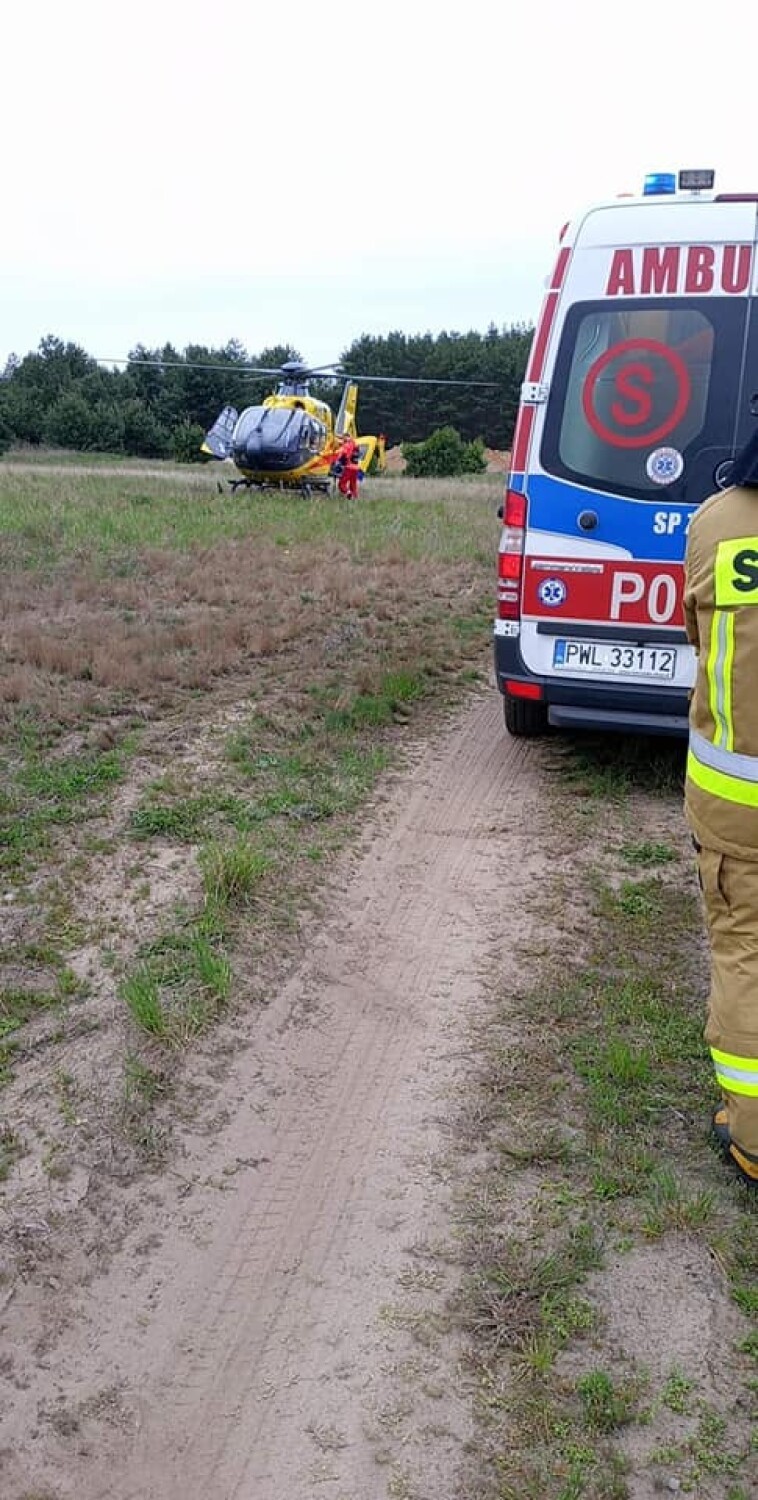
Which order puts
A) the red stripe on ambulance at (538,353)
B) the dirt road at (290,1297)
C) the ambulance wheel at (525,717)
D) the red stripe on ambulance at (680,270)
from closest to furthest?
the dirt road at (290,1297) < the red stripe on ambulance at (680,270) < the red stripe on ambulance at (538,353) < the ambulance wheel at (525,717)

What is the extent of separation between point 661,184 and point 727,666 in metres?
3.67

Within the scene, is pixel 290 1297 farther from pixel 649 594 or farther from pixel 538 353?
pixel 538 353

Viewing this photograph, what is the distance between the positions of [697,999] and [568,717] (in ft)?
7.27

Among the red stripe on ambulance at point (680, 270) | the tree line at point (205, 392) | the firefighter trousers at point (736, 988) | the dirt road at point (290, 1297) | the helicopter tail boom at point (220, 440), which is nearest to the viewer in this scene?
the dirt road at point (290, 1297)

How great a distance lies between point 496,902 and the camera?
4645mm

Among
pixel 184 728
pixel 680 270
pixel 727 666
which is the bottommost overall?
pixel 184 728

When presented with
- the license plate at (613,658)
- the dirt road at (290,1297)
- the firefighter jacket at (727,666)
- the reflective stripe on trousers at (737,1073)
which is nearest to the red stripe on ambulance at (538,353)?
the license plate at (613,658)

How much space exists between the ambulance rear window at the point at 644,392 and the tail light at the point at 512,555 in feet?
0.84

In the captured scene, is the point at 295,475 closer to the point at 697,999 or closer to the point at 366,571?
the point at 366,571

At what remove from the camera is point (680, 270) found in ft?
17.5

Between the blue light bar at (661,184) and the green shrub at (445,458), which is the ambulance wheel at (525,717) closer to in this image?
the blue light bar at (661,184)

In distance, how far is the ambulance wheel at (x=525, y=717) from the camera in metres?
6.60

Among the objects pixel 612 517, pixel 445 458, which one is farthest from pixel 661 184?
pixel 445 458

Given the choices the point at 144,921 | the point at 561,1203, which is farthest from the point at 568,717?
the point at 561,1203
